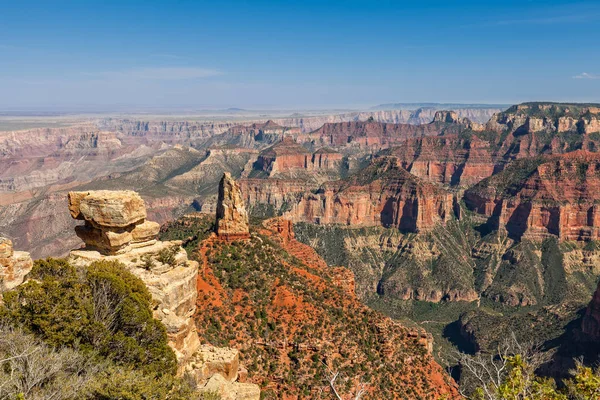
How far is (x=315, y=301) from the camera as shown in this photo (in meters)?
48.5

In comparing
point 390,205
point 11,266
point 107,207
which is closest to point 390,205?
point 390,205

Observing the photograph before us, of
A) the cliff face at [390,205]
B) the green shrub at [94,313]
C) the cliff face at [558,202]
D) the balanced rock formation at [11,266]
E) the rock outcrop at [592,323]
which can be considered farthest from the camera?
the cliff face at [390,205]

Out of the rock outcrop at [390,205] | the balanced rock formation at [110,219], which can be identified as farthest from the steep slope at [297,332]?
the rock outcrop at [390,205]

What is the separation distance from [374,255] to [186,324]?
160 meters

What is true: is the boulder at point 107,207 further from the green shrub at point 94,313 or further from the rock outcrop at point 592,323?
the rock outcrop at point 592,323

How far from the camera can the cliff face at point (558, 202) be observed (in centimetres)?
17262

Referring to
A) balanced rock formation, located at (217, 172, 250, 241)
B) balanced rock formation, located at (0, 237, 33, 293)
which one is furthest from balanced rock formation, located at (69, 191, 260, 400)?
balanced rock formation, located at (217, 172, 250, 241)

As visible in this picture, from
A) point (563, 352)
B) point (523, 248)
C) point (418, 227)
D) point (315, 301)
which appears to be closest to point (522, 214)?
point (523, 248)

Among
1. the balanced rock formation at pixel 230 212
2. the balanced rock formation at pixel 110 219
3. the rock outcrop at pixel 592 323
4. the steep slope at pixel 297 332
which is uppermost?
the balanced rock formation at pixel 110 219

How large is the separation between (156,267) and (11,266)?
29.5 feet

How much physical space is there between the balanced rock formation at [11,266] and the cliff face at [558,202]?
187 meters

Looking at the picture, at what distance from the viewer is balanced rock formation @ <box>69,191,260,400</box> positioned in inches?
1150

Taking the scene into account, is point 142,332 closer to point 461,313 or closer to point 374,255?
point 461,313

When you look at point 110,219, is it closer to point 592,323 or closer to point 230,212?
point 230,212
